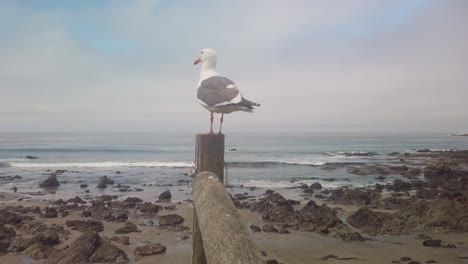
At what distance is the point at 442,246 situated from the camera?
10500mm

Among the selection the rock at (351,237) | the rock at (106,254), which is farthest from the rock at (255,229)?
the rock at (106,254)

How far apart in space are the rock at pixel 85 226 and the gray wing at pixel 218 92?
8772mm

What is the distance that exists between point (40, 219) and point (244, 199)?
352 inches

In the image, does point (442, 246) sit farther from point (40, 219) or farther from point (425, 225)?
point (40, 219)

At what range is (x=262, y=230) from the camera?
12.2 meters

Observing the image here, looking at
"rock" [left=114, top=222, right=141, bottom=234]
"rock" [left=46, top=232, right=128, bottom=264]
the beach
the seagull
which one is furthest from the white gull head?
"rock" [left=114, top=222, right=141, bottom=234]

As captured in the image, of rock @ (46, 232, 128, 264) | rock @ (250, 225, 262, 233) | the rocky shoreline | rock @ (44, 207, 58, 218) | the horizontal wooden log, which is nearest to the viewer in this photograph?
the horizontal wooden log

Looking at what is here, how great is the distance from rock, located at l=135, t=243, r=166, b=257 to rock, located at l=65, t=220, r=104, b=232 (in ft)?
9.96

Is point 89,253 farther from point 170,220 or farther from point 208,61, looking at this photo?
point 208,61

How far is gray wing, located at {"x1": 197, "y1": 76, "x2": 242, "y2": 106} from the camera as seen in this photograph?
4.91 m

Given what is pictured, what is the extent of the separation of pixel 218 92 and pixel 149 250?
6173 millimetres

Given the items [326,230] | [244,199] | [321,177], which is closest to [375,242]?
[326,230]

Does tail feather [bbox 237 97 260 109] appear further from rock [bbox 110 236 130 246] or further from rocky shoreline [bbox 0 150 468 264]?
rock [bbox 110 236 130 246]

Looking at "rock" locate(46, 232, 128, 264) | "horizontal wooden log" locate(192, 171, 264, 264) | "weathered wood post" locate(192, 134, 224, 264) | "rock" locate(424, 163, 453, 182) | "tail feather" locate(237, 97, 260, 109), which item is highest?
"tail feather" locate(237, 97, 260, 109)
